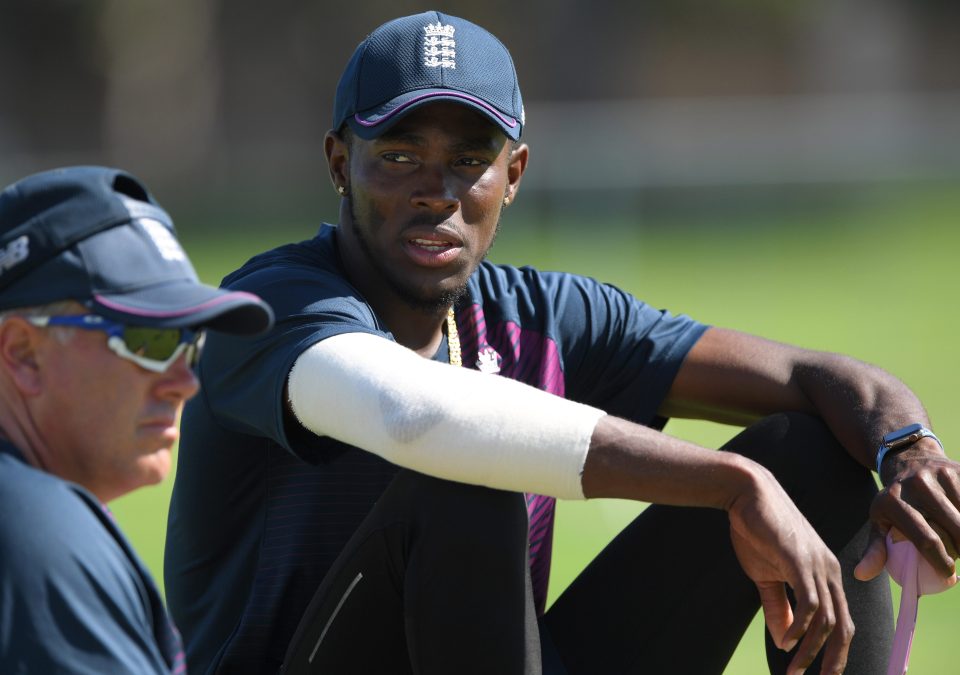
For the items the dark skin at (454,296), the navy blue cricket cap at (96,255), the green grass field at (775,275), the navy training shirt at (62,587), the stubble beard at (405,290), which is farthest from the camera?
the green grass field at (775,275)

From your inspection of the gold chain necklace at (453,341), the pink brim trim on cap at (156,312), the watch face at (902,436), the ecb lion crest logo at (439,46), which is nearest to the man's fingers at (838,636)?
the watch face at (902,436)

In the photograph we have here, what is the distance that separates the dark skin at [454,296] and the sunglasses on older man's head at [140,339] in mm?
1159

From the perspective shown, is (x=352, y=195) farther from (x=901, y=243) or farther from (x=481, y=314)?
(x=901, y=243)

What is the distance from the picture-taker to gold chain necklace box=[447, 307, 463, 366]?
3.51 metres

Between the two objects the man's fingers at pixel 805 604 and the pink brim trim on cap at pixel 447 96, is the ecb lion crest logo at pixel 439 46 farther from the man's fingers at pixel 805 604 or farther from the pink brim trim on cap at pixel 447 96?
the man's fingers at pixel 805 604

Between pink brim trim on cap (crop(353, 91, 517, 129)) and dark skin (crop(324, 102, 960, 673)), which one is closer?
dark skin (crop(324, 102, 960, 673))

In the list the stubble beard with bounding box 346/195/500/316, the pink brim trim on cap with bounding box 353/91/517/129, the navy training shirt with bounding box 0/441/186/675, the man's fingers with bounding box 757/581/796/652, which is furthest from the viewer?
the stubble beard with bounding box 346/195/500/316

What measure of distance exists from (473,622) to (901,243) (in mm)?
13820

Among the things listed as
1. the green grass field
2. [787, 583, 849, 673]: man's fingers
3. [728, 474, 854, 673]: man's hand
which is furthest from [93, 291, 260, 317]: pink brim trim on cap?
the green grass field

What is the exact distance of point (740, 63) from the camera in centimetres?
2425

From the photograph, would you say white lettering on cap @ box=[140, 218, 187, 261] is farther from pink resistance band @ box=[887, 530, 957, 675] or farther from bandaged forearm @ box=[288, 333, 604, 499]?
pink resistance band @ box=[887, 530, 957, 675]

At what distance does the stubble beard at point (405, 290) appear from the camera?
11.3 feet

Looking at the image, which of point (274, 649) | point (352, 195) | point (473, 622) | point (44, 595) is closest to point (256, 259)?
point (352, 195)

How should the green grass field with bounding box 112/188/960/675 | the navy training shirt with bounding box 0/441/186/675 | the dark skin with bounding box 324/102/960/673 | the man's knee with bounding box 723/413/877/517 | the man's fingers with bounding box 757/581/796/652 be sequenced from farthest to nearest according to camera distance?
the green grass field with bounding box 112/188/960/675, the man's knee with bounding box 723/413/877/517, the dark skin with bounding box 324/102/960/673, the man's fingers with bounding box 757/581/796/652, the navy training shirt with bounding box 0/441/186/675
